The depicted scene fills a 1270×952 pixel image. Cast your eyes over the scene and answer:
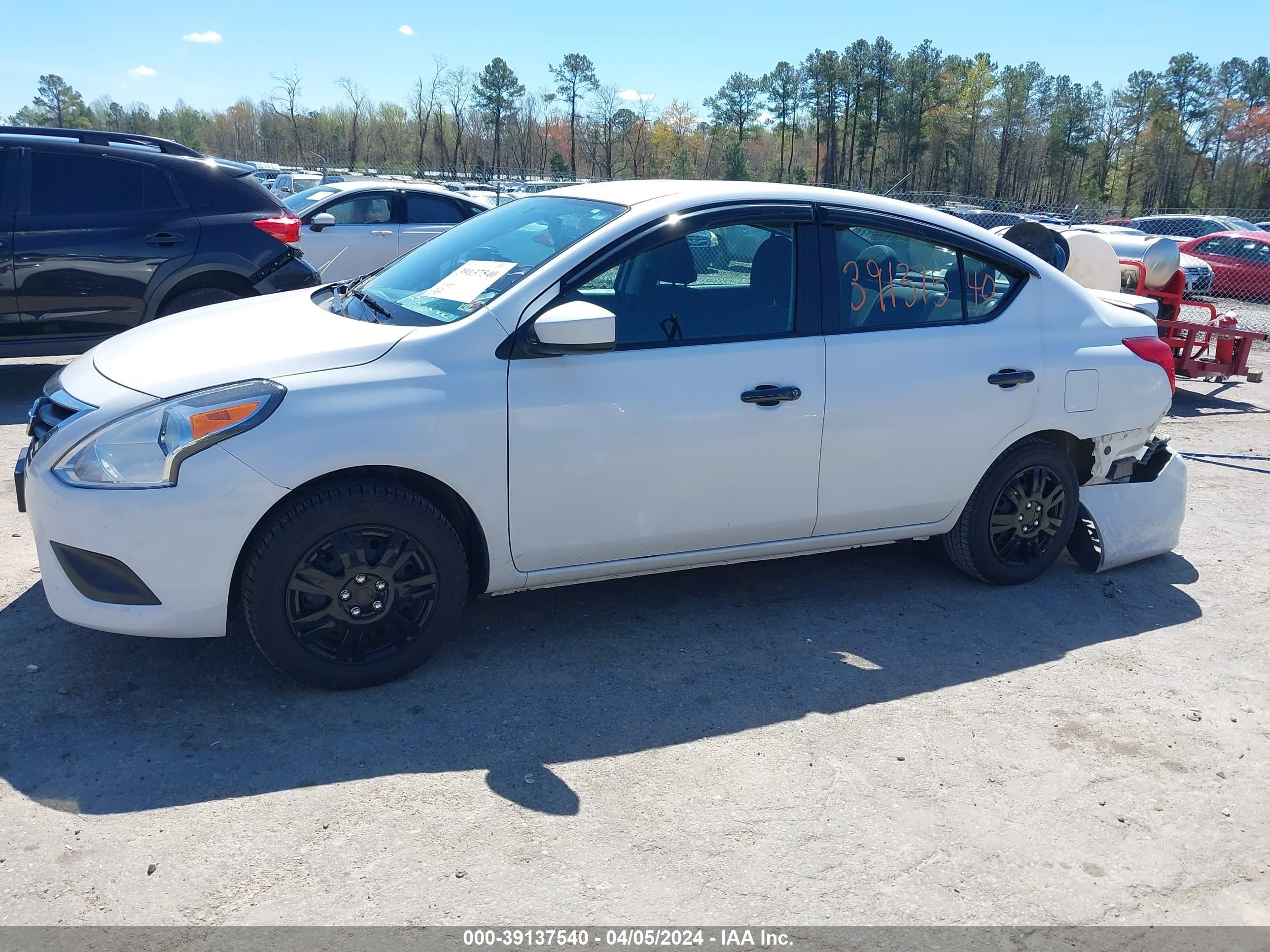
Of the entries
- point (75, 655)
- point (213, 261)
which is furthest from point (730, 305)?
point (213, 261)

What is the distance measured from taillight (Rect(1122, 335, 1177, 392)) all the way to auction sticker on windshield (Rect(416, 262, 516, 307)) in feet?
9.76

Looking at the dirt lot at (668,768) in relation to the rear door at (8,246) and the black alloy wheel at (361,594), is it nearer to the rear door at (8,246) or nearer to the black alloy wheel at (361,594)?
the black alloy wheel at (361,594)

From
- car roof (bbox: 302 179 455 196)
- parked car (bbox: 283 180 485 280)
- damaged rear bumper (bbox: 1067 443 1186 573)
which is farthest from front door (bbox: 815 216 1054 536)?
car roof (bbox: 302 179 455 196)

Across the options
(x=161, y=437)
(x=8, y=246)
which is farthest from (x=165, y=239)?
(x=161, y=437)

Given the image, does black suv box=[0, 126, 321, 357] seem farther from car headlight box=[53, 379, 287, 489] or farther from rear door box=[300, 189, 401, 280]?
car headlight box=[53, 379, 287, 489]

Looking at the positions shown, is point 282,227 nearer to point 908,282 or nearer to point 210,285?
point 210,285

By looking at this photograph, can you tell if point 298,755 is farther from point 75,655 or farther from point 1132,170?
point 1132,170

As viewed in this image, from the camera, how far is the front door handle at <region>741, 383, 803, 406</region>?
3936mm

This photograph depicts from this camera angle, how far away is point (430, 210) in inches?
483

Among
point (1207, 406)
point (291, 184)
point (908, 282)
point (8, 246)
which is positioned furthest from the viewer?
point (291, 184)

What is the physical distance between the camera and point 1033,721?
369 centimetres

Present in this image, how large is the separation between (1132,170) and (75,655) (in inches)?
2803

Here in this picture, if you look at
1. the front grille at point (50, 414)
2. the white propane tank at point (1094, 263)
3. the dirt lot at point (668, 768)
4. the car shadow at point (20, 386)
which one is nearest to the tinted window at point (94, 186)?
the car shadow at point (20, 386)

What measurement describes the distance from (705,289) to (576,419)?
818 millimetres
